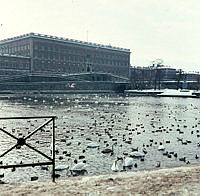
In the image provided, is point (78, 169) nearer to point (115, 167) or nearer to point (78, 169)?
point (78, 169)

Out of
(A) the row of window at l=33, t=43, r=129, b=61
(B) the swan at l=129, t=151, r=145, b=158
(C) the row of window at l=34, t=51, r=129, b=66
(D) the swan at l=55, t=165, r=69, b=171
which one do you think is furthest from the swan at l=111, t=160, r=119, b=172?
(A) the row of window at l=33, t=43, r=129, b=61

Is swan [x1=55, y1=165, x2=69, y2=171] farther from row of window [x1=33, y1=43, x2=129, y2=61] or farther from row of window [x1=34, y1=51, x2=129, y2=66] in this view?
row of window [x1=33, y1=43, x2=129, y2=61]

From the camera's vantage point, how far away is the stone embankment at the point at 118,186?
7.57m

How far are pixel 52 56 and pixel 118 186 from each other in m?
157

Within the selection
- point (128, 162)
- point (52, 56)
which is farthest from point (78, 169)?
point (52, 56)

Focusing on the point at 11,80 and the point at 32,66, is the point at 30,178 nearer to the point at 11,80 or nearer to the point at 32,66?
the point at 11,80

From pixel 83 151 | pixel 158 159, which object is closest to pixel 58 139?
pixel 83 151

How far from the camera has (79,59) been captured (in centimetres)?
17575

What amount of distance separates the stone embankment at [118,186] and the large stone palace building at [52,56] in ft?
438

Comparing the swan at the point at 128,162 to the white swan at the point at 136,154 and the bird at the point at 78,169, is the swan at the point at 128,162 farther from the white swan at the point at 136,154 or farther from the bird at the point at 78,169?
the bird at the point at 78,169

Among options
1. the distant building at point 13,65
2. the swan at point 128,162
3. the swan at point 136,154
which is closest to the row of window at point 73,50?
the distant building at point 13,65

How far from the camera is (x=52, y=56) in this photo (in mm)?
161500

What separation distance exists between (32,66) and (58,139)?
132 meters

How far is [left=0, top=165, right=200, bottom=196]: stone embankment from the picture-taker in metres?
7.57
